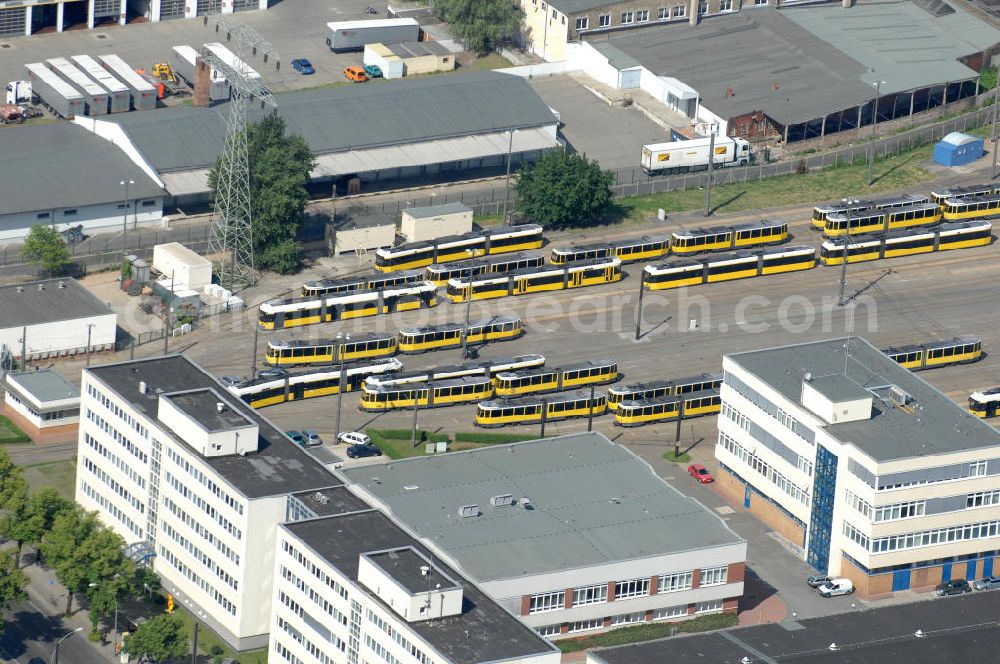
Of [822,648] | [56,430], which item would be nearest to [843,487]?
[822,648]

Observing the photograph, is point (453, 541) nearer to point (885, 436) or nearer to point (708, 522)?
point (708, 522)

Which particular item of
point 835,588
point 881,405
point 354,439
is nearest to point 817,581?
point 835,588

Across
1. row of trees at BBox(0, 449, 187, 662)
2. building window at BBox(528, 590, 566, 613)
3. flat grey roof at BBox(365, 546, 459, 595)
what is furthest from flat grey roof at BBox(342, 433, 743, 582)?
row of trees at BBox(0, 449, 187, 662)

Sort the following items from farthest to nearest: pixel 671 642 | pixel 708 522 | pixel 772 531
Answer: pixel 772 531, pixel 708 522, pixel 671 642

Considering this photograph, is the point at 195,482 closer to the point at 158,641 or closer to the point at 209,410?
the point at 209,410

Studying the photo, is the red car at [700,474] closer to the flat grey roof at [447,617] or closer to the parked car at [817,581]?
the parked car at [817,581]

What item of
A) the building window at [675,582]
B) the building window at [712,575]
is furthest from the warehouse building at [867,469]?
the building window at [675,582]

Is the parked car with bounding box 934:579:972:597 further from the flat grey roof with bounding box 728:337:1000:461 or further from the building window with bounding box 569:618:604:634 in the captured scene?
the building window with bounding box 569:618:604:634
